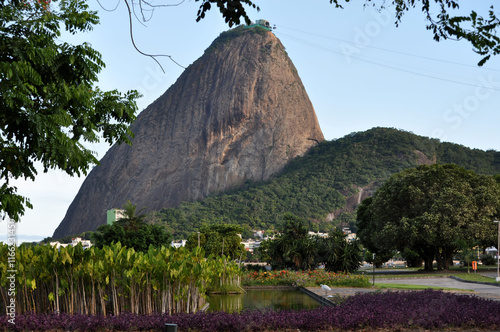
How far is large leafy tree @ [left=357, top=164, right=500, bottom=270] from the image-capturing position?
36.1 metres

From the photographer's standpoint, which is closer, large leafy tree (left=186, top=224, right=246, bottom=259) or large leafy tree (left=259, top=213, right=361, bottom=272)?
large leafy tree (left=259, top=213, right=361, bottom=272)

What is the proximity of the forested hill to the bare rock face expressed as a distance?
13.1 m

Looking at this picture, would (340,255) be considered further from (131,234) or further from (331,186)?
(331,186)

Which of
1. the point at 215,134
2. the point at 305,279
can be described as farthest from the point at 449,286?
the point at 215,134

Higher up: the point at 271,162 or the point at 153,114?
the point at 153,114

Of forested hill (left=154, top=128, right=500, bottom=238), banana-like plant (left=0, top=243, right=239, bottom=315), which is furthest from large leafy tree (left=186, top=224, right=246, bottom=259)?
forested hill (left=154, top=128, right=500, bottom=238)

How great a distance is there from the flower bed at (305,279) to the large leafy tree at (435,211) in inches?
518

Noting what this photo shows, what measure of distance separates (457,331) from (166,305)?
6.48 meters

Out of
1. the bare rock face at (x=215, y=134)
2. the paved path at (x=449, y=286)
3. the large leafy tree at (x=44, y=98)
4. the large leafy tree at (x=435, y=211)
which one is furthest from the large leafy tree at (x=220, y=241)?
the bare rock face at (x=215, y=134)

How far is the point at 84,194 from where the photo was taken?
535 feet

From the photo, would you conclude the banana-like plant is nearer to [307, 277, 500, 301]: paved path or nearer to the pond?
the pond

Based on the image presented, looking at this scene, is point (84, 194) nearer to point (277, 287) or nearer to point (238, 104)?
point (238, 104)

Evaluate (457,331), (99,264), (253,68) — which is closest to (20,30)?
(99,264)

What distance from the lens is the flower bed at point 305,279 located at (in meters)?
24.2
